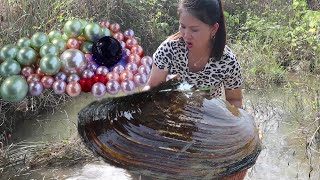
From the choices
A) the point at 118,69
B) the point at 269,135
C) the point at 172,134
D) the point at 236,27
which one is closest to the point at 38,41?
the point at 118,69

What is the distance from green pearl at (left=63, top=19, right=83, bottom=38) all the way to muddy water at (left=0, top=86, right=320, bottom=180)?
63 centimetres

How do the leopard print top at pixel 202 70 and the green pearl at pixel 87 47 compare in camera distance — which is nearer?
the leopard print top at pixel 202 70

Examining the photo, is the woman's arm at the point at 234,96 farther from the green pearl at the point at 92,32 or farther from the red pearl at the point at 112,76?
the green pearl at the point at 92,32

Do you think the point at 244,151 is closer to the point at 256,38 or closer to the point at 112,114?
the point at 112,114

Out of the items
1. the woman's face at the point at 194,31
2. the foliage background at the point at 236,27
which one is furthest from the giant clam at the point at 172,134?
the foliage background at the point at 236,27

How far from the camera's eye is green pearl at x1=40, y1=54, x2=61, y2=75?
2912mm

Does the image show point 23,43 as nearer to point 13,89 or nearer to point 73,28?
point 73,28

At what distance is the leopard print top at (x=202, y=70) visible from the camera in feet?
6.10

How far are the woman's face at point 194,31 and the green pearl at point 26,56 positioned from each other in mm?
1533

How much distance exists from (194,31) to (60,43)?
1.66m

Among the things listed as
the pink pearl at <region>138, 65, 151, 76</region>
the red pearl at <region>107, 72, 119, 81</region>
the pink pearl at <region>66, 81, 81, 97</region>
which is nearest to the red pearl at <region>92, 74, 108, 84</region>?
the red pearl at <region>107, 72, 119, 81</region>

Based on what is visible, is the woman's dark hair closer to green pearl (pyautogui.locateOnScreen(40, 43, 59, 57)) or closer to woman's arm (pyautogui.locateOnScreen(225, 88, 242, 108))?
woman's arm (pyautogui.locateOnScreen(225, 88, 242, 108))

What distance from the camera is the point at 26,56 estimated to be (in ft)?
9.77

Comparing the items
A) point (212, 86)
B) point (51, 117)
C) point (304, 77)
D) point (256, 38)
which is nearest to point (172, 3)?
point (256, 38)
